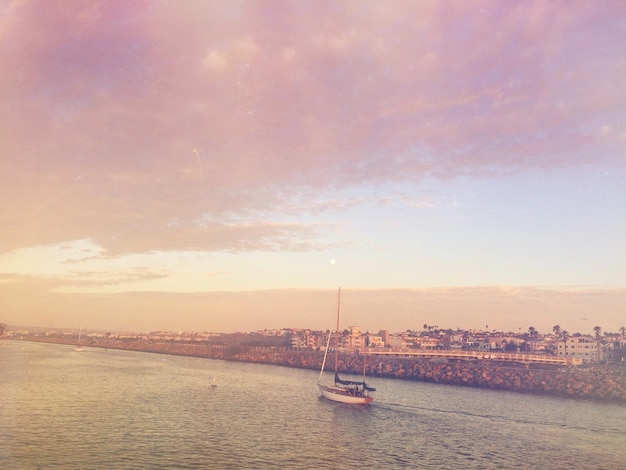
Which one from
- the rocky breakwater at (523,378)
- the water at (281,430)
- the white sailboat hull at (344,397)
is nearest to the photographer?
the water at (281,430)

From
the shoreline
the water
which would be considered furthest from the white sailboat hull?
the shoreline

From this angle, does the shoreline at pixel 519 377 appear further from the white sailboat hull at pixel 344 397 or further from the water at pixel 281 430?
the white sailboat hull at pixel 344 397

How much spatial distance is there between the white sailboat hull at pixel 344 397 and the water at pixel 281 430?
61.8 inches

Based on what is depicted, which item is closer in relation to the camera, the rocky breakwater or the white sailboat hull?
the white sailboat hull

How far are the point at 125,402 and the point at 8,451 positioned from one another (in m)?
31.4

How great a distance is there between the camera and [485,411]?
79.8 metres

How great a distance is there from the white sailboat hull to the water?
157 centimetres

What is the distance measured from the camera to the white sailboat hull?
80.0 meters

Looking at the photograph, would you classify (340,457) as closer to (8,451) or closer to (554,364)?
(8,451)

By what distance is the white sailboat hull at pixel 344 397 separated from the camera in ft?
263

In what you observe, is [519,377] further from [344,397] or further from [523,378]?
[344,397]

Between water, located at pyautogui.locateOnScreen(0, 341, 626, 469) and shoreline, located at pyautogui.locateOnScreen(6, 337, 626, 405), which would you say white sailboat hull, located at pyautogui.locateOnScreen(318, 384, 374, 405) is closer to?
water, located at pyautogui.locateOnScreen(0, 341, 626, 469)

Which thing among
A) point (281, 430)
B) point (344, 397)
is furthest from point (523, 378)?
point (281, 430)

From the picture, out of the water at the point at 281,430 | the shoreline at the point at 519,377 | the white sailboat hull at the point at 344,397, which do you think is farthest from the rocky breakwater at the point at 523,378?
the white sailboat hull at the point at 344,397
